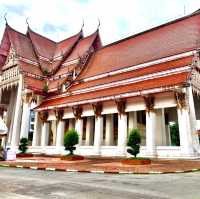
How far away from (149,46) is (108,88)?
22.0 feet

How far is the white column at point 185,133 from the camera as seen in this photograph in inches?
615

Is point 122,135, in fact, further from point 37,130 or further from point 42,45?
point 42,45

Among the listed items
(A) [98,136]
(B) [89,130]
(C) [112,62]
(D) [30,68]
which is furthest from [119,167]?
(D) [30,68]

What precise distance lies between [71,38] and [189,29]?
20592mm

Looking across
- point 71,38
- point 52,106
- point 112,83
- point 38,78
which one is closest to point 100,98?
point 112,83

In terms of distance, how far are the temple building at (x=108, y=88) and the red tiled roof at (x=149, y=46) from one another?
111mm

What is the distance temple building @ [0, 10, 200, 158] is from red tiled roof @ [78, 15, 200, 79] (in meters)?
0.11

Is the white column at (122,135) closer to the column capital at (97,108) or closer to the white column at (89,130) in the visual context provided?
the column capital at (97,108)

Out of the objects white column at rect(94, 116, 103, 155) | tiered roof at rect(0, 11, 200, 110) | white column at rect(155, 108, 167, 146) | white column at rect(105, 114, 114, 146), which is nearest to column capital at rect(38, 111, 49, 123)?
tiered roof at rect(0, 11, 200, 110)

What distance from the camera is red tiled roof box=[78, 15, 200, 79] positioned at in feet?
71.9

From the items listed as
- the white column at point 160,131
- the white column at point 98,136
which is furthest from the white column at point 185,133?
the white column at point 98,136

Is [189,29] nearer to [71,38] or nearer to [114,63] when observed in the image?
[114,63]

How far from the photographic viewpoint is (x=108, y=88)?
22859 mm

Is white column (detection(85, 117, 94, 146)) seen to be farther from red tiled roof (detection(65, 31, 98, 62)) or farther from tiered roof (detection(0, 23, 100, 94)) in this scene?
red tiled roof (detection(65, 31, 98, 62))
